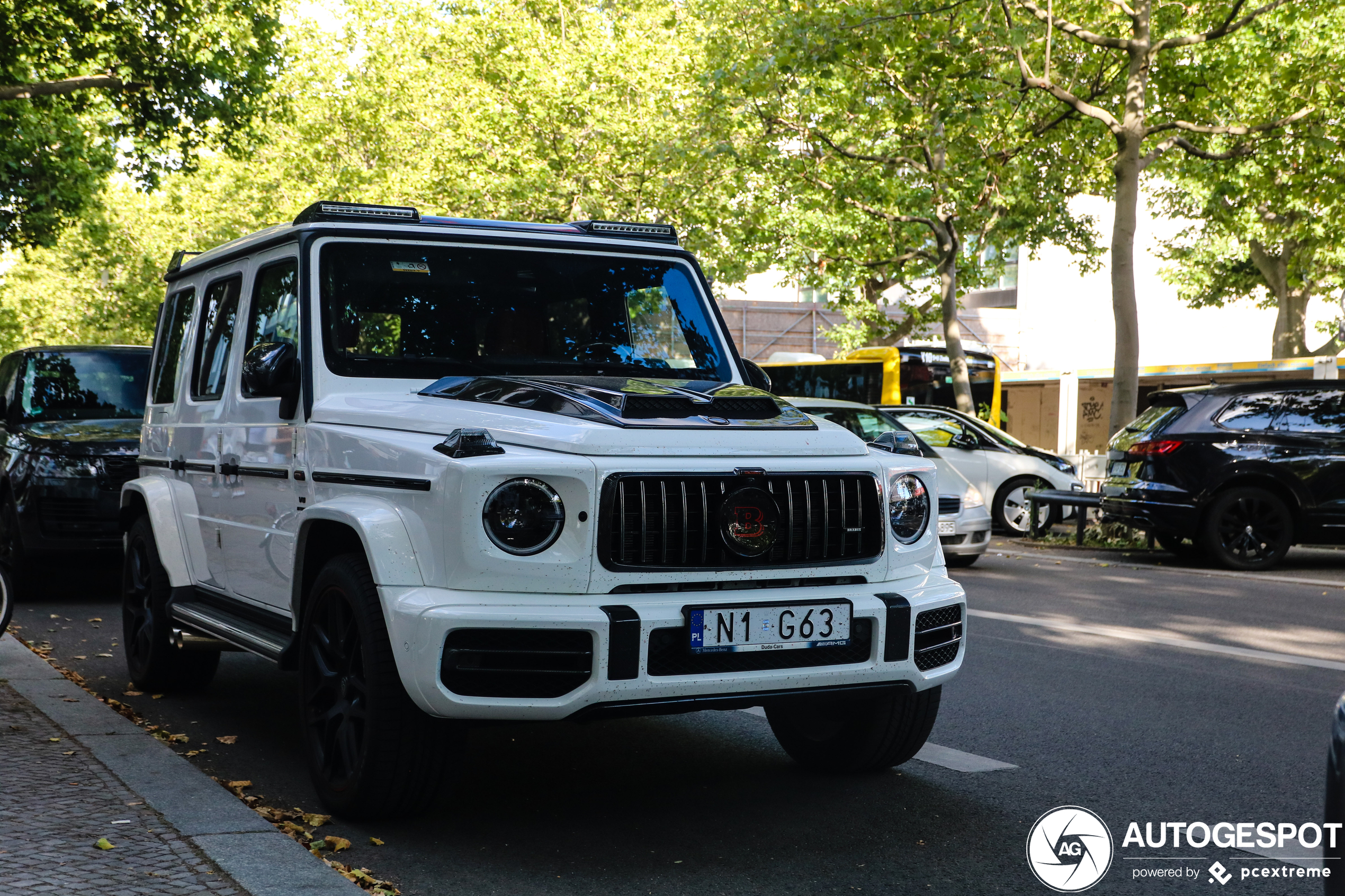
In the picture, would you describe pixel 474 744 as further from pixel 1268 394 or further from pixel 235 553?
pixel 1268 394

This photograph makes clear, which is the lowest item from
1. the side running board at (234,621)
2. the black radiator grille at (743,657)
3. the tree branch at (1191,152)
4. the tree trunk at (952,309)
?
the side running board at (234,621)

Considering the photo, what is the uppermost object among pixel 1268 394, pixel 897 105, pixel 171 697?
pixel 897 105

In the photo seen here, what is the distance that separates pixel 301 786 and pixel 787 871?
1.96 meters

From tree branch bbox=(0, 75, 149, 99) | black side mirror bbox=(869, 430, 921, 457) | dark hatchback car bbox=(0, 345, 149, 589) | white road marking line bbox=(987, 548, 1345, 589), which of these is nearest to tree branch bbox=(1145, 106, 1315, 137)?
white road marking line bbox=(987, 548, 1345, 589)

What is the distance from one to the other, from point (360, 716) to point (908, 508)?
1.89 metres

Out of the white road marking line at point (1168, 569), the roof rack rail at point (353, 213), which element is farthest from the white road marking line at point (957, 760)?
the white road marking line at point (1168, 569)

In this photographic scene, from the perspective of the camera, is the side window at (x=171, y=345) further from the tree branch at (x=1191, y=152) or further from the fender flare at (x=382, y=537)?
the tree branch at (x=1191, y=152)

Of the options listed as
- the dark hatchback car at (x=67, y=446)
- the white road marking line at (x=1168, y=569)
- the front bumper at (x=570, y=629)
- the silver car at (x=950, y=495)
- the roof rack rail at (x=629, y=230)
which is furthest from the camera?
the silver car at (x=950, y=495)

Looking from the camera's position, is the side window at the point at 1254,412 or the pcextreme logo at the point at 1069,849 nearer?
the pcextreme logo at the point at 1069,849

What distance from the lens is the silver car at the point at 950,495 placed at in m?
13.5

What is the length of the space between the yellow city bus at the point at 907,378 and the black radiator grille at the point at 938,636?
23165 mm

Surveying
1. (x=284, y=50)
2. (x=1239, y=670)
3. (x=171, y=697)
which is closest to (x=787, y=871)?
(x=171, y=697)

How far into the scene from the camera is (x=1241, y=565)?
14.0 meters

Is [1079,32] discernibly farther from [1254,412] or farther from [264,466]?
[264,466]
